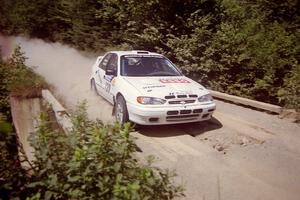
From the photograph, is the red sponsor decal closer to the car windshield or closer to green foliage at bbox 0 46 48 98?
the car windshield

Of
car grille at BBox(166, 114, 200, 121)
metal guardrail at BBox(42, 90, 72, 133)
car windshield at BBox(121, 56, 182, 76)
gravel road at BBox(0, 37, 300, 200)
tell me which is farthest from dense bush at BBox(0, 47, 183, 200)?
car windshield at BBox(121, 56, 182, 76)

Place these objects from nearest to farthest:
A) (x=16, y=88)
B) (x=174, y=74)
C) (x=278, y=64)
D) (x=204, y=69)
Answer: (x=16, y=88), (x=174, y=74), (x=278, y=64), (x=204, y=69)

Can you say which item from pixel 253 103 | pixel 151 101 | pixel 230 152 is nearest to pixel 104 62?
pixel 151 101

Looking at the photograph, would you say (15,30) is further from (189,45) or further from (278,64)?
(278,64)

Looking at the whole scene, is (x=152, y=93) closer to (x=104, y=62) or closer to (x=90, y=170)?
(x=104, y=62)

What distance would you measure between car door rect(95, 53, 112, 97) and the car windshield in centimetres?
105

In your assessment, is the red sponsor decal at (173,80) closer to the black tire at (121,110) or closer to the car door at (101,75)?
the black tire at (121,110)

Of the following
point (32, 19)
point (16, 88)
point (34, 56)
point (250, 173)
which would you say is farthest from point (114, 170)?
point (32, 19)

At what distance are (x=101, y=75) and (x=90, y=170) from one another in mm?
6706

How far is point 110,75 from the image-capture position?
8.78 meters

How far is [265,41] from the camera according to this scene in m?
12.4

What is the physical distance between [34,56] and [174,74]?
542 inches

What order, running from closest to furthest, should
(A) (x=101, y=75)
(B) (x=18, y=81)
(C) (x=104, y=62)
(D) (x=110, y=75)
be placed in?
(D) (x=110, y=75) → (B) (x=18, y=81) → (A) (x=101, y=75) → (C) (x=104, y=62)

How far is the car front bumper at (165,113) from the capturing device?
23.6 feet
